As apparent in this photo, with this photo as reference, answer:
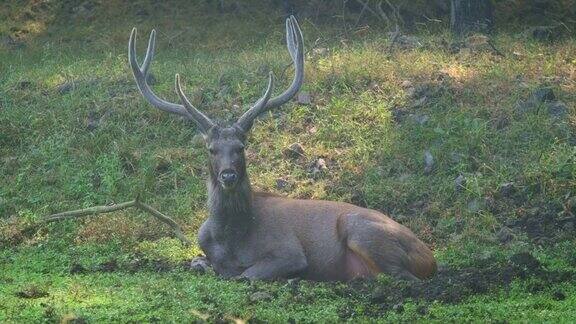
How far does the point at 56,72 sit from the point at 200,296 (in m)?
7.67

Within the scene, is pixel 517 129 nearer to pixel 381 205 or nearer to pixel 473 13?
pixel 381 205

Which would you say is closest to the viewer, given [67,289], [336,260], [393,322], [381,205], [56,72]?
[393,322]

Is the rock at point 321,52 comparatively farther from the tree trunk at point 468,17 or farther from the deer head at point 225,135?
the deer head at point 225,135

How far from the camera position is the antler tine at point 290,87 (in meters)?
9.78

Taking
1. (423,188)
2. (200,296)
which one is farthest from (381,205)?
(200,296)

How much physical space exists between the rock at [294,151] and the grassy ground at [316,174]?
0.10 metres

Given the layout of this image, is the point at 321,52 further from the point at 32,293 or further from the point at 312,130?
the point at 32,293

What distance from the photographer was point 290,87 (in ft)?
33.5

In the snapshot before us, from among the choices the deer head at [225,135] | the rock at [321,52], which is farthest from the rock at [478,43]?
the deer head at [225,135]

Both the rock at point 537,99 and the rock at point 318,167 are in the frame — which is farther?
the rock at point 537,99

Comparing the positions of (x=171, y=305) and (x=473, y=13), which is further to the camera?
(x=473, y=13)

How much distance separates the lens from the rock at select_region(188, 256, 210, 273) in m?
9.49

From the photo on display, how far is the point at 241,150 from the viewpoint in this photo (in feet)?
31.2

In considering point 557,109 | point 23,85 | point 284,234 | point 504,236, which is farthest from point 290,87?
point 23,85
